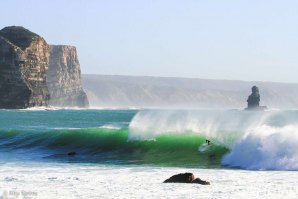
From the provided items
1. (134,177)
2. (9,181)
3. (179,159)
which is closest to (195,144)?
(179,159)

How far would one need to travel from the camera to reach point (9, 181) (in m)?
23.4

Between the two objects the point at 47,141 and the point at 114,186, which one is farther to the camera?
the point at 47,141

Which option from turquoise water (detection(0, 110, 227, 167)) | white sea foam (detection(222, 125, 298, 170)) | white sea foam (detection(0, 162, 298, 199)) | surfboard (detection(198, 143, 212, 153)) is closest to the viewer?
white sea foam (detection(0, 162, 298, 199))

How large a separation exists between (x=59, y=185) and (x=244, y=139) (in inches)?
549

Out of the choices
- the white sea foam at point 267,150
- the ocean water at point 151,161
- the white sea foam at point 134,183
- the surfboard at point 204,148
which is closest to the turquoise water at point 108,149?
the ocean water at point 151,161

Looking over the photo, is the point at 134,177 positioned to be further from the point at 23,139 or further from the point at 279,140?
the point at 23,139

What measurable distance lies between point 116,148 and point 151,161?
8692mm

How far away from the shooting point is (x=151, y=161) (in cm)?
3325

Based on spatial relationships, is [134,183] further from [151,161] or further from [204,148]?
[204,148]

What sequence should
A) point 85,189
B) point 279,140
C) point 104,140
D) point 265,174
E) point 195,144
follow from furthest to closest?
1. point 104,140
2. point 195,144
3. point 279,140
4. point 265,174
5. point 85,189

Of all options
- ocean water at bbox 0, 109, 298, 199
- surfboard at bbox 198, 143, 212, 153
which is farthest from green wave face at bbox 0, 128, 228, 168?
surfboard at bbox 198, 143, 212, 153

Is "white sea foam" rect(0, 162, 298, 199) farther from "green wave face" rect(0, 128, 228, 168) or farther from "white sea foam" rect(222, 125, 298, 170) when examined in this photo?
"green wave face" rect(0, 128, 228, 168)

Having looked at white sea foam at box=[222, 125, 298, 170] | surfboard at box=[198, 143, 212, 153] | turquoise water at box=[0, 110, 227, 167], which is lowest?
turquoise water at box=[0, 110, 227, 167]

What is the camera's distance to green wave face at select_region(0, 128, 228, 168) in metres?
34.5
